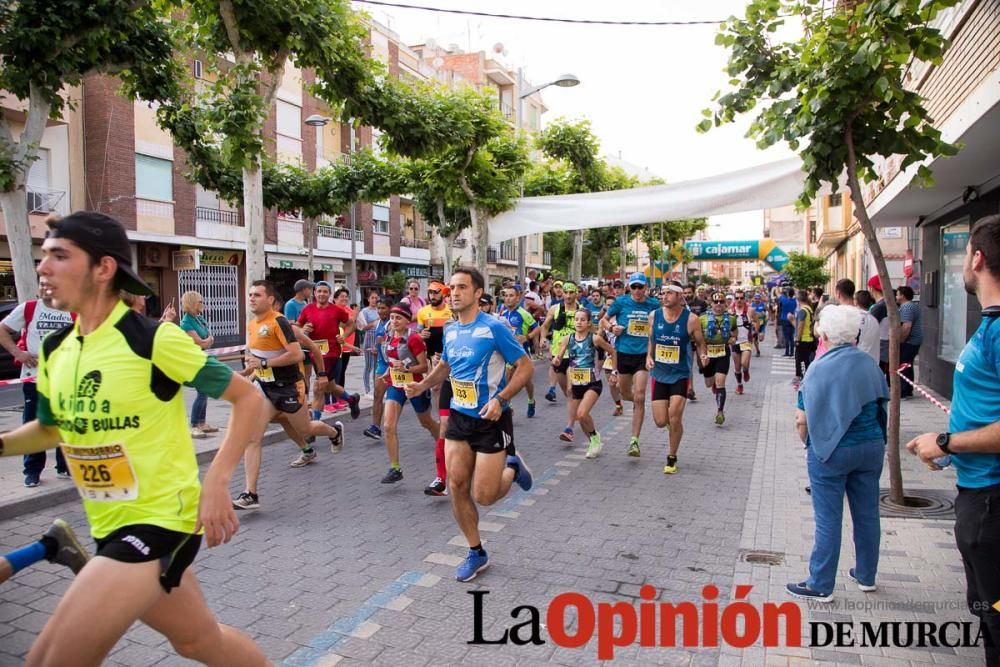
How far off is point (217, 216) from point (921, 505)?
979 inches

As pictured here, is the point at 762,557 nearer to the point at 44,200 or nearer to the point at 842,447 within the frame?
the point at 842,447

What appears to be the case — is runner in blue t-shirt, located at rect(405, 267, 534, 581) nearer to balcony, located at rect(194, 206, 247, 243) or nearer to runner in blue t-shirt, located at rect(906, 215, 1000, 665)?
runner in blue t-shirt, located at rect(906, 215, 1000, 665)

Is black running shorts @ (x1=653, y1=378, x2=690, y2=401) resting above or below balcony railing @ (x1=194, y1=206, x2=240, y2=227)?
below

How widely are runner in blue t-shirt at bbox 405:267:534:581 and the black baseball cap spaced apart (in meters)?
2.34

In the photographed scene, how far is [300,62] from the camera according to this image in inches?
380

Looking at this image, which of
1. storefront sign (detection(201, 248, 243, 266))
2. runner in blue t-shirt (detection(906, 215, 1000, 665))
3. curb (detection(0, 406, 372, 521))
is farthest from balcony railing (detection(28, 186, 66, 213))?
runner in blue t-shirt (detection(906, 215, 1000, 665))

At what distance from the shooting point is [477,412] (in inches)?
180

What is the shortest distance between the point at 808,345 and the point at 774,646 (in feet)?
33.4

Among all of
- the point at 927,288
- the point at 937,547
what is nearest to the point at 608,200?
the point at 937,547

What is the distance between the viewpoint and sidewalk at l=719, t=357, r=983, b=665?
338cm

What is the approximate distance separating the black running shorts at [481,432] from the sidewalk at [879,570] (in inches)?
67.0

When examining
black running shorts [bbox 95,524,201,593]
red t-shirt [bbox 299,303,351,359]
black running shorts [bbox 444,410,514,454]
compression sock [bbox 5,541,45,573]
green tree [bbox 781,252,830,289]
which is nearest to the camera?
black running shorts [bbox 95,524,201,593]

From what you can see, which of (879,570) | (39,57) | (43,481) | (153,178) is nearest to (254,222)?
(39,57)

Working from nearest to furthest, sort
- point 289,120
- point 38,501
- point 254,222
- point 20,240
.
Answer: point 38,501, point 20,240, point 254,222, point 289,120
